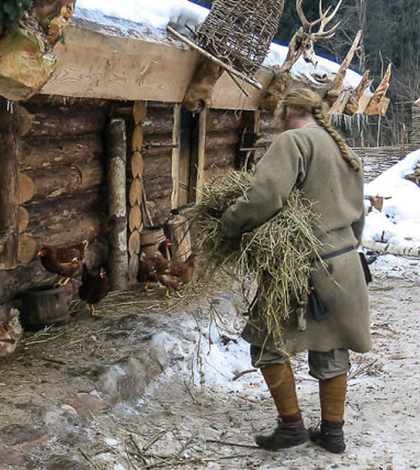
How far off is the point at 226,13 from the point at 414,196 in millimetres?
9283

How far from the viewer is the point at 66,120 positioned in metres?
6.21

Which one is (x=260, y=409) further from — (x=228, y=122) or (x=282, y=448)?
(x=228, y=122)

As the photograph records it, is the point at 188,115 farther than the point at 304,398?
Yes

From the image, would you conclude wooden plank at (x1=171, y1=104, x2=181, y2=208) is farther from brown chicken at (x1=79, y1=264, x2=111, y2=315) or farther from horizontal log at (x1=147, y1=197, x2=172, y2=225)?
brown chicken at (x1=79, y1=264, x2=111, y2=315)

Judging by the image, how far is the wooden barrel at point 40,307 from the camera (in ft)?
18.5

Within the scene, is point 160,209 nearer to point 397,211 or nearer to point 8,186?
point 8,186

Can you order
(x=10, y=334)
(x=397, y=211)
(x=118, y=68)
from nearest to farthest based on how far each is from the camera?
(x=10, y=334) → (x=118, y=68) → (x=397, y=211)

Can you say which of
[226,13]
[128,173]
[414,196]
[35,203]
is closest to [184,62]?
[226,13]

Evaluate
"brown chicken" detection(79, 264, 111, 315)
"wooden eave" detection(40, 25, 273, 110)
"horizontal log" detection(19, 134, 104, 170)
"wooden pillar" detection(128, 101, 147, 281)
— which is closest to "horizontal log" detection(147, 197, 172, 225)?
"wooden pillar" detection(128, 101, 147, 281)

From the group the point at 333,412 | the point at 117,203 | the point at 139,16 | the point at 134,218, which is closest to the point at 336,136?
the point at 333,412

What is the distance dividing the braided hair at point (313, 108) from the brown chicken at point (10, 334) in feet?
8.33

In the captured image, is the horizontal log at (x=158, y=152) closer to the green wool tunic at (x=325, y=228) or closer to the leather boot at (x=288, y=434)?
the green wool tunic at (x=325, y=228)

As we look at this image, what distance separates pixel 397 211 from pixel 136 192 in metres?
7.76

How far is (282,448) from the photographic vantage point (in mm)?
4113
